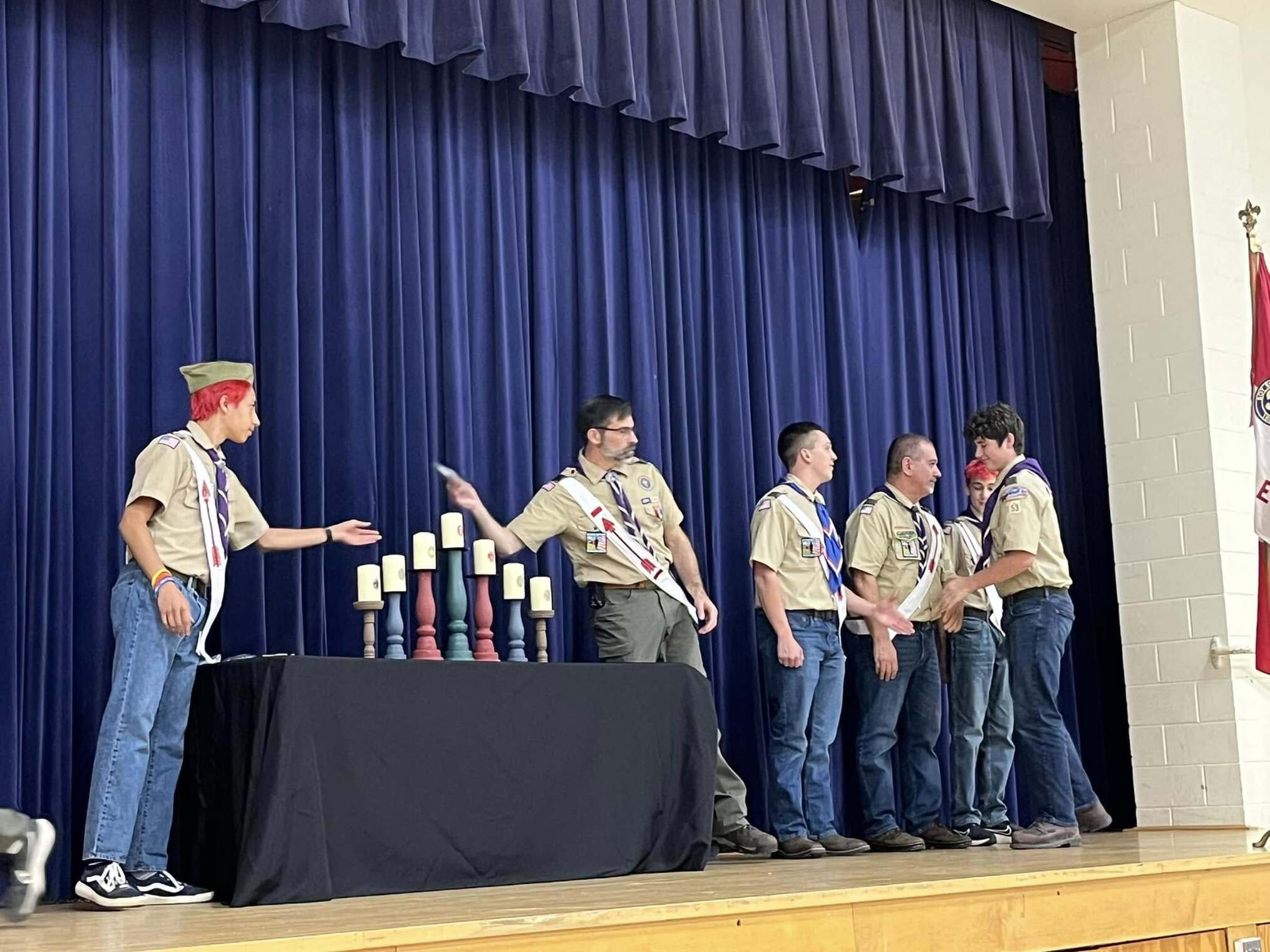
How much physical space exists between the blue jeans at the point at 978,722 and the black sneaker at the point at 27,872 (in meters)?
3.26

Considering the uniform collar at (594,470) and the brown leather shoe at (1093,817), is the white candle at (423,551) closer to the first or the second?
the uniform collar at (594,470)

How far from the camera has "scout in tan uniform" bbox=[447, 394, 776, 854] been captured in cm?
480

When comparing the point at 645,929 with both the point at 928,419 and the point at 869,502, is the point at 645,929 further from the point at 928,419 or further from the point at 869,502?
the point at 928,419

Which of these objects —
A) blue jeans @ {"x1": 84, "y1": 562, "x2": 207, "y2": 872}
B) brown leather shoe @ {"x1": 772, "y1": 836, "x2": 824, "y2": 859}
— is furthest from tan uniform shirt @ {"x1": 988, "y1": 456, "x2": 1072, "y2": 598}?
blue jeans @ {"x1": 84, "y1": 562, "x2": 207, "y2": 872}

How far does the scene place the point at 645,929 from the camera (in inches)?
113

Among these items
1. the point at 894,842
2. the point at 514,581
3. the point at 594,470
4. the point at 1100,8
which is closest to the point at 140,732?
the point at 514,581

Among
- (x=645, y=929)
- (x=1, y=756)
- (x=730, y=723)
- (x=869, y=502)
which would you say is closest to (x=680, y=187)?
(x=869, y=502)

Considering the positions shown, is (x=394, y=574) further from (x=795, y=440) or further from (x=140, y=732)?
(x=795, y=440)

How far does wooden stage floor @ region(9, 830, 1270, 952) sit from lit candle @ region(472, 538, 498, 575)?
977 millimetres

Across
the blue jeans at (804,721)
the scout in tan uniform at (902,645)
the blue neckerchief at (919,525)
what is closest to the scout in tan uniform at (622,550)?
the blue jeans at (804,721)

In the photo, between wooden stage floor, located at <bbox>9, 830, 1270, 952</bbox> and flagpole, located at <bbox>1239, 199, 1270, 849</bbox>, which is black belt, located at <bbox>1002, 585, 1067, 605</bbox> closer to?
wooden stage floor, located at <bbox>9, 830, 1270, 952</bbox>

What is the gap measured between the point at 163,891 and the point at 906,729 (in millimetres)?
2825

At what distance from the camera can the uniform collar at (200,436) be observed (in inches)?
156

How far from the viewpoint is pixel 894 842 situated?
5129mm
